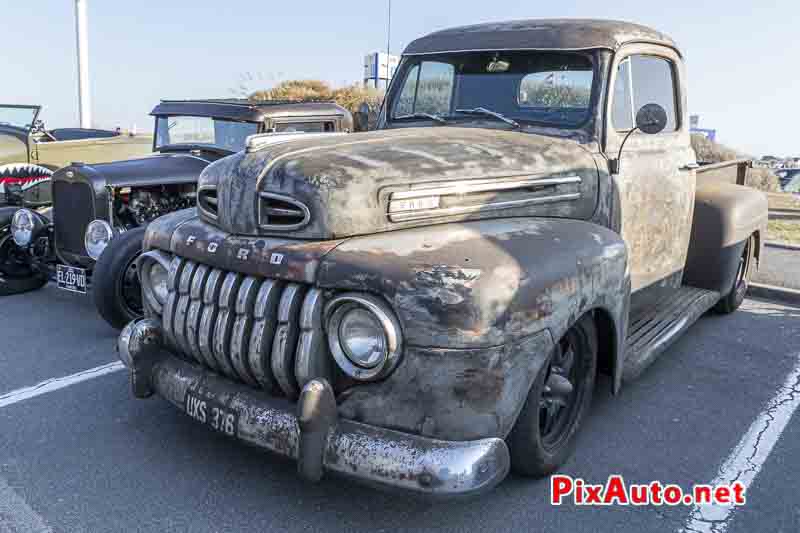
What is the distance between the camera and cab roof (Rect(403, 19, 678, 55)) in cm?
387

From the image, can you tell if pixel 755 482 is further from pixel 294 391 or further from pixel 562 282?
pixel 294 391

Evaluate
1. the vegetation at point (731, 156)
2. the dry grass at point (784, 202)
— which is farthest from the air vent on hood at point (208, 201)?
the vegetation at point (731, 156)

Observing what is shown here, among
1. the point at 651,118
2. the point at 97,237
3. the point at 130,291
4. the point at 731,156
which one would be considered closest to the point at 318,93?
the point at 731,156

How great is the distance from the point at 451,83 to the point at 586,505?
251 cm

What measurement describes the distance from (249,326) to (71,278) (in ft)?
10.6

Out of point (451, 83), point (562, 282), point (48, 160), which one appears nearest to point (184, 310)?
point (562, 282)

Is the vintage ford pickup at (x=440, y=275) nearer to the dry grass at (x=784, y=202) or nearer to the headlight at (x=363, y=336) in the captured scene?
the headlight at (x=363, y=336)

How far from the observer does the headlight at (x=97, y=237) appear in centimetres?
542

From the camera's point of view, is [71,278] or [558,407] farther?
[71,278]

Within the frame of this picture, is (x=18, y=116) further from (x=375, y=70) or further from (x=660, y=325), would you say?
(x=660, y=325)

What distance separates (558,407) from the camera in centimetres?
320

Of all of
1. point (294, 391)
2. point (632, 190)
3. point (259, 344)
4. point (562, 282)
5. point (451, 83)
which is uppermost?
point (451, 83)

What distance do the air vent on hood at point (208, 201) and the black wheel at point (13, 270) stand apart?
11.8 ft

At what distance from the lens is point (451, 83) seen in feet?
14.0
